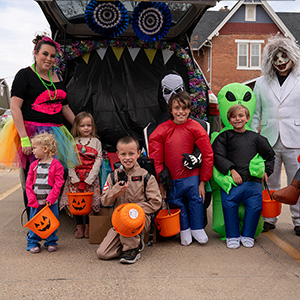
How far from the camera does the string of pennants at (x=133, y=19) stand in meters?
5.16

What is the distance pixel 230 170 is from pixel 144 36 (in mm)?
2309

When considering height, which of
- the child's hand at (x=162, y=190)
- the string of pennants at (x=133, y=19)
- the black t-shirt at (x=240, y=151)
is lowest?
the child's hand at (x=162, y=190)

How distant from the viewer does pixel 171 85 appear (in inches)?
193

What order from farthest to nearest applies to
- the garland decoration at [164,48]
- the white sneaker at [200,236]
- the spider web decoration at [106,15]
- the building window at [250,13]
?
the building window at [250,13] < the garland decoration at [164,48] < the spider web decoration at [106,15] < the white sneaker at [200,236]

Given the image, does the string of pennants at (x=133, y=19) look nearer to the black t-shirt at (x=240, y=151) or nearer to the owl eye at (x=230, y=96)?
the owl eye at (x=230, y=96)

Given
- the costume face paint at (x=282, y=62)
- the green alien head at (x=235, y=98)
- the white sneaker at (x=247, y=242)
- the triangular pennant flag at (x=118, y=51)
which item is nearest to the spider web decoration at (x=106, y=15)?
the triangular pennant flag at (x=118, y=51)

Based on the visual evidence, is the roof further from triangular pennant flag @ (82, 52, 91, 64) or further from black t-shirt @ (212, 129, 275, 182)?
black t-shirt @ (212, 129, 275, 182)

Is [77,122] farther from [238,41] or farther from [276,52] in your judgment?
[238,41]

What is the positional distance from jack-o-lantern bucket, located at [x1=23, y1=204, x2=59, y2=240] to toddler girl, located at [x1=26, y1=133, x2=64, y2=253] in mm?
116

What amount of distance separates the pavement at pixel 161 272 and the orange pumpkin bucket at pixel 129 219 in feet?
1.02

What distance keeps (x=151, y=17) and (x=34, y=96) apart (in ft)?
6.59

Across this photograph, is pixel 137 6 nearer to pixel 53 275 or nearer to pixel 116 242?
pixel 116 242

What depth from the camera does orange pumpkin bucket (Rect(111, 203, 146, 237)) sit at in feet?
11.9

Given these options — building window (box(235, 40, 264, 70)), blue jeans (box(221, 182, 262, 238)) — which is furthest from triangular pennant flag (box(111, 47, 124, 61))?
building window (box(235, 40, 264, 70))
